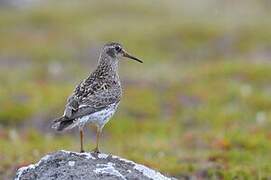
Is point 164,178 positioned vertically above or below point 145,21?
below

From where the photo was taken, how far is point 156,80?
28141 mm

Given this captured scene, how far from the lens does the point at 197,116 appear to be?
23203 mm

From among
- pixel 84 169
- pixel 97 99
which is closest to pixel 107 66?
pixel 97 99

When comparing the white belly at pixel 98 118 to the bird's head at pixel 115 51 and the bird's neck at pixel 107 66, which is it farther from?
the bird's head at pixel 115 51

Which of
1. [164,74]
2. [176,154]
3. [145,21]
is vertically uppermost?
[145,21]

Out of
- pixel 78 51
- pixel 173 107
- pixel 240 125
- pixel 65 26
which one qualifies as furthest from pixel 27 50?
pixel 240 125

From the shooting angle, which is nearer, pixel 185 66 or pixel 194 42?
pixel 185 66

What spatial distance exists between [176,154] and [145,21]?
26023 mm

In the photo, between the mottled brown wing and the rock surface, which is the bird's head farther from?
the rock surface

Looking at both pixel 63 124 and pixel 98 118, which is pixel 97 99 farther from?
pixel 63 124

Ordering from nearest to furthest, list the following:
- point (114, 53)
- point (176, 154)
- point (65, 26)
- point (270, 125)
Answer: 1. point (114, 53)
2. point (176, 154)
3. point (270, 125)
4. point (65, 26)

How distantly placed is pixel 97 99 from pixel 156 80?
15.8 metres

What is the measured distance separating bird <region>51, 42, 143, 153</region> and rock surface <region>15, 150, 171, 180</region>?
496 mm

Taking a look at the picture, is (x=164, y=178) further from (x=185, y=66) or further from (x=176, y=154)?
(x=185, y=66)
